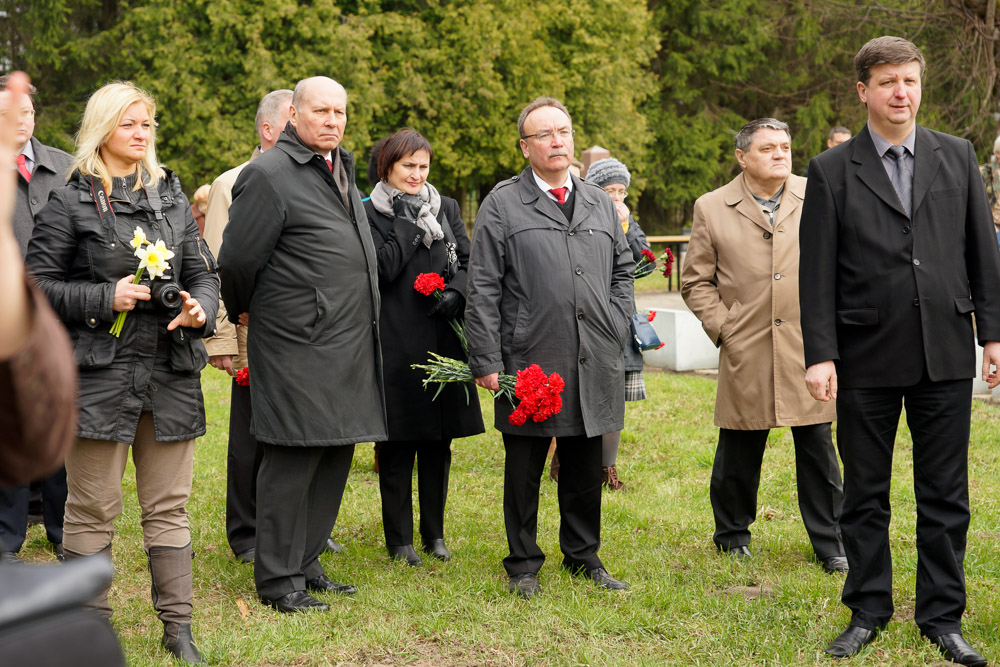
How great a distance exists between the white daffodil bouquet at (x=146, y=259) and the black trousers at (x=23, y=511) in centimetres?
154

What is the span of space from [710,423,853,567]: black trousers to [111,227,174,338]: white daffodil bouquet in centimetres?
300

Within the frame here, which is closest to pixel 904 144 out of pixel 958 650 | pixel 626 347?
pixel 958 650

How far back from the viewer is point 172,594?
14.3 feet

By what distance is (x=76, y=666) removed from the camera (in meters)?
1.26

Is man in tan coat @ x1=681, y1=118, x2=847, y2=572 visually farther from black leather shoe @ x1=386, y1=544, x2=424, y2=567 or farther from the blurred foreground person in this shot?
the blurred foreground person

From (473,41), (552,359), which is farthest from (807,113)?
(552,359)

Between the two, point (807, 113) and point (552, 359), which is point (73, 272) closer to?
point (552, 359)

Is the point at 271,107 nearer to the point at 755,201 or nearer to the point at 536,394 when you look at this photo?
the point at 536,394

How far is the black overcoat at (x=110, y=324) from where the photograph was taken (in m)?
4.08

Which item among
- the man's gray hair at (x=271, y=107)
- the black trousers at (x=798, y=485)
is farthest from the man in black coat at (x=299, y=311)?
the black trousers at (x=798, y=485)

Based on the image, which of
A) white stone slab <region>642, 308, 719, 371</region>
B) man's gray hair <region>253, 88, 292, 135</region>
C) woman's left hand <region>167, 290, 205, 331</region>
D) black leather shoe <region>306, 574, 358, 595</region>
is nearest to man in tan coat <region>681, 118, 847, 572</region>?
black leather shoe <region>306, 574, 358, 595</region>

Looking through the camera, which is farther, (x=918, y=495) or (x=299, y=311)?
(x=299, y=311)

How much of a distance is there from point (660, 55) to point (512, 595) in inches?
1339

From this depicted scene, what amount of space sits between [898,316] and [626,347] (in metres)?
2.82
